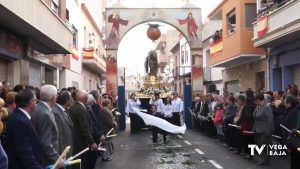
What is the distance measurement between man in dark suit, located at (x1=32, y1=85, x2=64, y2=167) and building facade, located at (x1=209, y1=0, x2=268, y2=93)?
18302mm

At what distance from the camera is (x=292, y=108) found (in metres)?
10.9

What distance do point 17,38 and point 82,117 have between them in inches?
355

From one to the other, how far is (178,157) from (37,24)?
19.7ft

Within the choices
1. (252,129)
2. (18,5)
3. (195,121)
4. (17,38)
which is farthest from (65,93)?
(195,121)

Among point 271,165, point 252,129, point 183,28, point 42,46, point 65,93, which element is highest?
point 183,28

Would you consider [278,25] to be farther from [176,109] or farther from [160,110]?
[160,110]

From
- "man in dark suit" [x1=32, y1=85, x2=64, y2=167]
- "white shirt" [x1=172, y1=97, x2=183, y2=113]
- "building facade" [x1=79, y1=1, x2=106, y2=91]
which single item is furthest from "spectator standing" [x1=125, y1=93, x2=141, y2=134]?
"man in dark suit" [x1=32, y1=85, x2=64, y2=167]

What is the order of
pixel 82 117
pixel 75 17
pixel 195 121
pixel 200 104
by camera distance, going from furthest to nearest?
1. pixel 75 17
2. pixel 195 121
3. pixel 200 104
4. pixel 82 117

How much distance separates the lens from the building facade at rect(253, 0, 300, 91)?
1758 cm

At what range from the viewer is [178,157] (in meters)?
12.8

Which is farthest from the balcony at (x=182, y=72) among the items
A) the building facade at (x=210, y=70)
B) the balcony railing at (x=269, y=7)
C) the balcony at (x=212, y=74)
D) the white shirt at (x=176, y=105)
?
the white shirt at (x=176, y=105)

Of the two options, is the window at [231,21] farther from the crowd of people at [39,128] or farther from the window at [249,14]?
the crowd of people at [39,128]

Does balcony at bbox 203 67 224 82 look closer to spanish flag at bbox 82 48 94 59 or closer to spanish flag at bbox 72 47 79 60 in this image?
spanish flag at bbox 82 48 94 59

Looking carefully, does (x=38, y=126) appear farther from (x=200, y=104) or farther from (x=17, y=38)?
(x=200, y=104)
